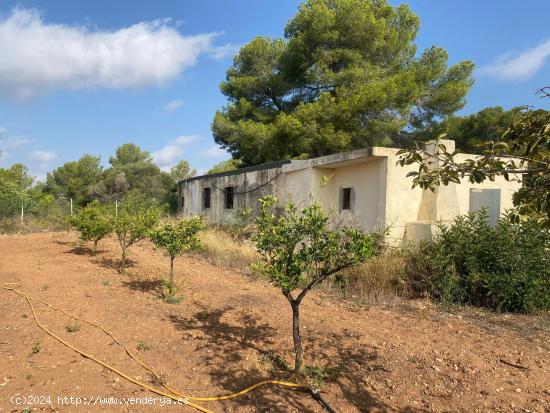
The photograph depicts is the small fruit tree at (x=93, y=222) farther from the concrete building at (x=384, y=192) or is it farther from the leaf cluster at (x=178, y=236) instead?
the concrete building at (x=384, y=192)

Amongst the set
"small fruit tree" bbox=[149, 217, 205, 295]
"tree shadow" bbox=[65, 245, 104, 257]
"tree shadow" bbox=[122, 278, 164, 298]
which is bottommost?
"tree shadow" bbox=[122, 278, 164, 298]

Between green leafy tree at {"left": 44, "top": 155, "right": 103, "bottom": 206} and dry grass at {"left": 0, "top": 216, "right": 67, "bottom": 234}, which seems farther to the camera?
green leafy tree at {"left": 44, "top": 155, "right": 103, "bottom": 206}

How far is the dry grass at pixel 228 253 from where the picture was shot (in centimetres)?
942

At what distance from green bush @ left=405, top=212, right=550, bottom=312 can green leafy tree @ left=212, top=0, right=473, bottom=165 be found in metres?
8.83

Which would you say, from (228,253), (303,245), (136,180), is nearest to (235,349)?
(303,245)

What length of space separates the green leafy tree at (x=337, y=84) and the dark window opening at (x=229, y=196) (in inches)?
97.4

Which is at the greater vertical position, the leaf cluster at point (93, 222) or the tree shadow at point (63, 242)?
the leaf cluster at point (93, 222)

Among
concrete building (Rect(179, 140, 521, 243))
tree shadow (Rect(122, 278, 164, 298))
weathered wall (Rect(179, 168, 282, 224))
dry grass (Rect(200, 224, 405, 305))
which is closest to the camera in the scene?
tree shadow (Rect(122, 278, 164, 298))

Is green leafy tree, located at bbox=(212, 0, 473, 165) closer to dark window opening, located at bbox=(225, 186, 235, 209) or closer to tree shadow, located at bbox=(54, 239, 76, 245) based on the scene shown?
dark window opening, located at bbox=(225, 186, 235, 209)

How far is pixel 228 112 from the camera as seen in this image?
65.4 feet

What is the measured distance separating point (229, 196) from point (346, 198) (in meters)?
6.12

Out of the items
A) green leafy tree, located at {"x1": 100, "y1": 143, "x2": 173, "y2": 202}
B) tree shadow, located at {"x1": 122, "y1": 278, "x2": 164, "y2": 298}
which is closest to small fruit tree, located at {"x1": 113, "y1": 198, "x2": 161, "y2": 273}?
tree shadow, located at {"x1": 122, "y1": 278, "x2": 164, "y2": 298}

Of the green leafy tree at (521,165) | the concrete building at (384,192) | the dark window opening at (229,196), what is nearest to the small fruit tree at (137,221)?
the concrete building at (384,192)

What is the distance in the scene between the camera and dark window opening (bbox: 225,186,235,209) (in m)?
16.0
